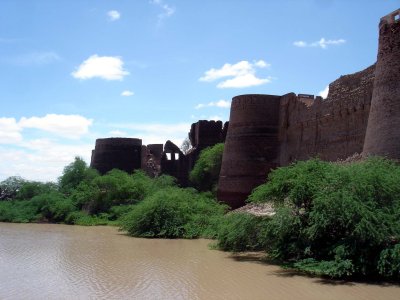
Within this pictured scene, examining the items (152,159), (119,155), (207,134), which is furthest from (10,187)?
(207,134)

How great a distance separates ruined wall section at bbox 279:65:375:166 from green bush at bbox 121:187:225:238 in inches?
166

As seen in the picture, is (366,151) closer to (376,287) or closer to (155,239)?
(376,287)

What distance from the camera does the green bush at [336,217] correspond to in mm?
10211

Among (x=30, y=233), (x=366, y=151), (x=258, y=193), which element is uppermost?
(x=366, y=151)

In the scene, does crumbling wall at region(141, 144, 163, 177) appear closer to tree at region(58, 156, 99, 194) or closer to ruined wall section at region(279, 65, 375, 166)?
tree at region(58, 156, 99, 194)

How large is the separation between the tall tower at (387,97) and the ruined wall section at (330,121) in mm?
1999

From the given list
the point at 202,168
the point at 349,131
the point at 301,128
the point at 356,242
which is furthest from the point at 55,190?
the point at 356,242


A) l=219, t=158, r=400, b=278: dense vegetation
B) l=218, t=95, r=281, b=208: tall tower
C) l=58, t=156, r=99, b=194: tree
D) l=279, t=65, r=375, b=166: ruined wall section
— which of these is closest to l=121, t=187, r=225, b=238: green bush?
l=218, t=95, r=281, b=208: tall tower

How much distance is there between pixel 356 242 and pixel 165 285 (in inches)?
152

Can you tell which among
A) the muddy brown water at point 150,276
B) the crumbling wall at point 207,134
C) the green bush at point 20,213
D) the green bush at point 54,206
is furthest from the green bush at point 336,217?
the green bush at point 20,213

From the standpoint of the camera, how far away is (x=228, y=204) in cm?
2253

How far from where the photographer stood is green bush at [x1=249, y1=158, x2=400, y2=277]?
33.5 feet

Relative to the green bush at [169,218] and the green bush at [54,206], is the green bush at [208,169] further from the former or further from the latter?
the green bush at [169,218]

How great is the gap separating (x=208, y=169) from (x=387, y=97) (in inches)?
592
